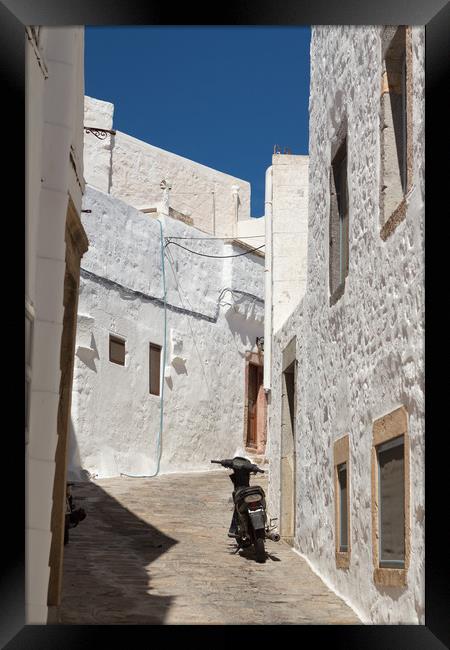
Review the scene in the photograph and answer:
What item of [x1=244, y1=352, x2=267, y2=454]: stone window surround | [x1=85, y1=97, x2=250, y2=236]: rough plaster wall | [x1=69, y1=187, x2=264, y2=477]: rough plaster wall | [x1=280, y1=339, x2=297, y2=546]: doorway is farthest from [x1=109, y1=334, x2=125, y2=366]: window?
[x1=280, y1=339, x2=297, y2=546]: doorway

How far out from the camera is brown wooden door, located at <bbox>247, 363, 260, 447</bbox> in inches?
930

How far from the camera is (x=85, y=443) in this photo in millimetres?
18609

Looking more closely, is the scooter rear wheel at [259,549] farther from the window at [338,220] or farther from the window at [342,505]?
the window at [338,220]

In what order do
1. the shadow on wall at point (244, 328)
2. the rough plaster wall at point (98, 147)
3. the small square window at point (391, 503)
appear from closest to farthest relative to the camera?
the small square window at point (391, 503) → the shadow on wall at point (244, 328) → the rough plaster wall at point (98, 147)

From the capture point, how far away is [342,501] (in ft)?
31.0

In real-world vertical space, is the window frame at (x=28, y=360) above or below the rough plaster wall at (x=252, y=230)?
below

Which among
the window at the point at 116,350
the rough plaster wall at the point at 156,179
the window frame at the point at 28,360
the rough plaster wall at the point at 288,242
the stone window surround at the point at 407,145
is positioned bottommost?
the window frame at the point at 28,360

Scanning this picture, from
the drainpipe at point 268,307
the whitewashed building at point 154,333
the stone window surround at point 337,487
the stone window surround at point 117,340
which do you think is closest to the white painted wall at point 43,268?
the stone window surround at point 337,487

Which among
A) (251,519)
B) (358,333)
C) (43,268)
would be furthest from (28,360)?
(251,519)

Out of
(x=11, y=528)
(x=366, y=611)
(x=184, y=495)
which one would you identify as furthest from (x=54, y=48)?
(x=184, y=495)

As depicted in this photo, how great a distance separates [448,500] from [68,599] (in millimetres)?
4253

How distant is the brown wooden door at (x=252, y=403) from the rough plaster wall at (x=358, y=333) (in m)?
11.2

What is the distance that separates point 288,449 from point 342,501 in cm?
410

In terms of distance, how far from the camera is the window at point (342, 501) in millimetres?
8980
